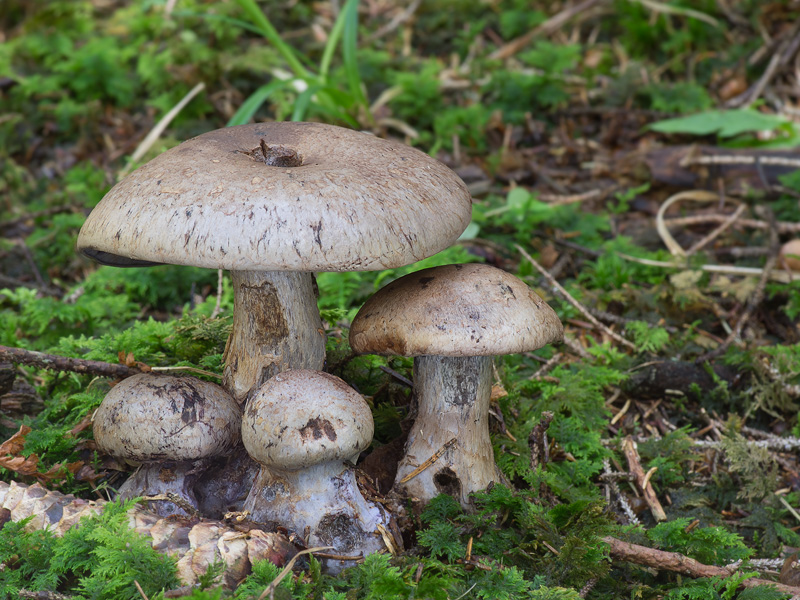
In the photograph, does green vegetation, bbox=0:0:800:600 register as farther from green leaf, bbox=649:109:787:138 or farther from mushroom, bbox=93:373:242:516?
mushroom, bbox=93:373:242:516

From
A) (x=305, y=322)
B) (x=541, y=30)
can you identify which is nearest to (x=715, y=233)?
(x=305, y=322)


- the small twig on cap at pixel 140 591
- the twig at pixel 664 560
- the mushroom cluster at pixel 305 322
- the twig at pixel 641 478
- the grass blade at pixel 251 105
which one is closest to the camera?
the small twig on cap at pixel 140 591

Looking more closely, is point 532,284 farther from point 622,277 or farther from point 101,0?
point 101,0

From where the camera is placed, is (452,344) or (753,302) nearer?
(452,344)

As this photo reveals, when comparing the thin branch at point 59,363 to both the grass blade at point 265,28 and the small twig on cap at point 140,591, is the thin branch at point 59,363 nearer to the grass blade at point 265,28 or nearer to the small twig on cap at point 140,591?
the small twig on cap at point 140,591

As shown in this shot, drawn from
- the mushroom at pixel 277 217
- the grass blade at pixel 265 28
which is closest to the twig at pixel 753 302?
the mushroom at pixel 277 217

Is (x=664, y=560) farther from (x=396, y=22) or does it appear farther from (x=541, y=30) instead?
(x=396, y=22)
